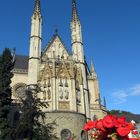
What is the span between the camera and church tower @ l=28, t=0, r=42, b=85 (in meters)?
36.2

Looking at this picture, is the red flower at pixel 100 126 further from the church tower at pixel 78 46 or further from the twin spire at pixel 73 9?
the twin spire at pixel 73 9

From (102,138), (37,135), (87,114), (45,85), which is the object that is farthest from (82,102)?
(102,138)

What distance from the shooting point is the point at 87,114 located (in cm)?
3650

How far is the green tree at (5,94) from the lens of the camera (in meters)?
26.1

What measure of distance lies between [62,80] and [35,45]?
7499mm

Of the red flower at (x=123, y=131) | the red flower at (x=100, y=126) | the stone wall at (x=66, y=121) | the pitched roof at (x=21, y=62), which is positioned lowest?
the red flower at (x=123, y=131)

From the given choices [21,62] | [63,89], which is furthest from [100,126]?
[21,62]

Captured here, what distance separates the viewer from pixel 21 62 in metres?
43.9

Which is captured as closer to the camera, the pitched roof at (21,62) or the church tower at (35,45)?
the church tower at (35,45)

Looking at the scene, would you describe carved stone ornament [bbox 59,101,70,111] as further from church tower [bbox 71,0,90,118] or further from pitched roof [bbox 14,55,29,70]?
pitched roof [bbox 14,55,29,70]

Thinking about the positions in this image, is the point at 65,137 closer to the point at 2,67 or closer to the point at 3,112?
the point at 3,112

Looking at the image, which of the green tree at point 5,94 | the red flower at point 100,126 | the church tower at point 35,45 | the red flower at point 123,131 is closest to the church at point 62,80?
the church tower at point 35,45

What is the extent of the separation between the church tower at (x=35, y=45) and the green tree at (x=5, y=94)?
476cm

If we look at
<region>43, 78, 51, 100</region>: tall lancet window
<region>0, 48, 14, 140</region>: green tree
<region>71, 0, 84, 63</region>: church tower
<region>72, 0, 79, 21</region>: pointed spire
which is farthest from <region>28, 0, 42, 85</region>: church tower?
<region>72, 0, 79, 21</region>: pointed spire
